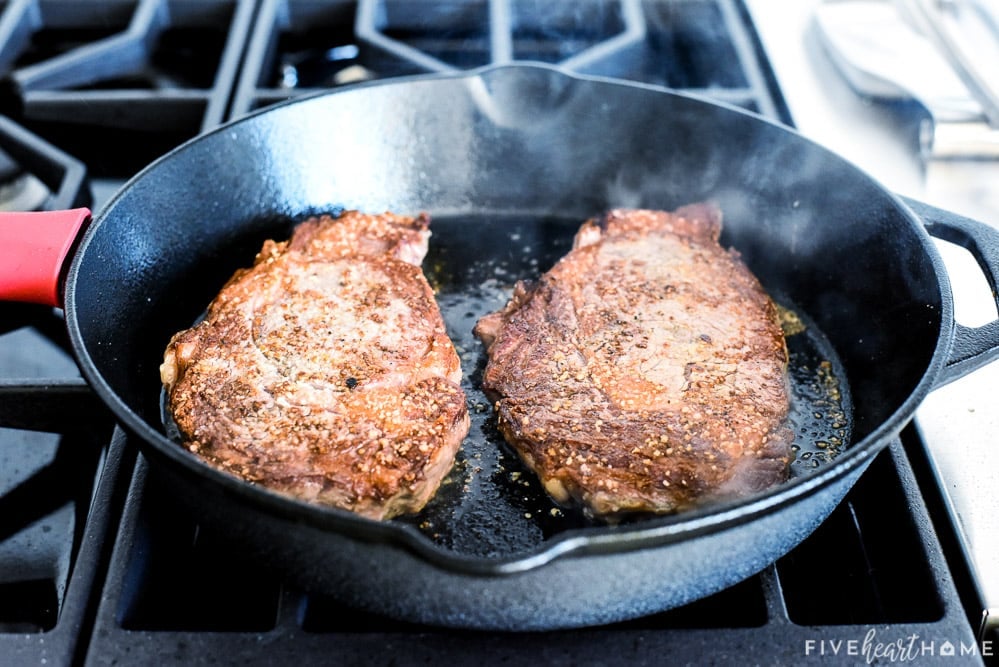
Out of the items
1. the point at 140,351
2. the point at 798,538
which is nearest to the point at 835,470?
the point at 798,538

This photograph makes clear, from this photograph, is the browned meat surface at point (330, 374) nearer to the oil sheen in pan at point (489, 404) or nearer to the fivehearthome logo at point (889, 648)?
the oil sheen in pan at point (489, 404)

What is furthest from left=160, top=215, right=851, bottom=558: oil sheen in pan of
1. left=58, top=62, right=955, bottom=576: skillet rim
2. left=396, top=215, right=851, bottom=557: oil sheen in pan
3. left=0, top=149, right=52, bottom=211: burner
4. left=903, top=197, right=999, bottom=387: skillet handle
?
left=0, top=149, right=52, bottom=211: burner

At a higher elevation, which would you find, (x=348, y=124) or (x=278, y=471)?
(x=348, y=124)

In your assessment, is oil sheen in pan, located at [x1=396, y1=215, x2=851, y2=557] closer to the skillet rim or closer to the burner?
the skillet rim

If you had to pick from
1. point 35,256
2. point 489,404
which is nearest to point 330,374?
point 489,404

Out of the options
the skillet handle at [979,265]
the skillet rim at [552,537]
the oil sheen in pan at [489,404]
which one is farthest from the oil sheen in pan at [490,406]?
the skillet handle at [979,265]

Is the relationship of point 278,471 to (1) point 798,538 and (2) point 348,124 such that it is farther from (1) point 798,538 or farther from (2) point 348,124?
(2) point 348,124
